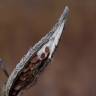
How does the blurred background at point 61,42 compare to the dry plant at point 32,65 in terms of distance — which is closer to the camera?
the dry plant at point 32,65

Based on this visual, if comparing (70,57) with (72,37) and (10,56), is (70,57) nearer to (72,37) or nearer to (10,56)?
(72,37)

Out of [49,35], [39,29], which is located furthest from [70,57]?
[49,35]

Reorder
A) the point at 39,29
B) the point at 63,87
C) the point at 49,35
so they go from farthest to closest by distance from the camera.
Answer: the point at 39,29 → the point at 63,87 → the point at 49,35

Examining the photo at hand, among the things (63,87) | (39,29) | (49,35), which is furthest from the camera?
(39,29)

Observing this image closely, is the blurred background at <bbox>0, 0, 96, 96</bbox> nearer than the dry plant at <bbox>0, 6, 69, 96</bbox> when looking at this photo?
No

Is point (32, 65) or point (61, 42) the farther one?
point (61, 42)
